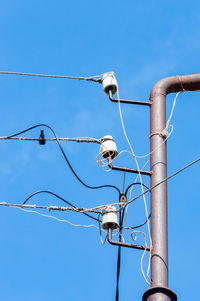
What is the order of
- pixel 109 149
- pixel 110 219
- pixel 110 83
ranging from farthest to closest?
pixel 110 83, pixel 109 149, pixel 110 219

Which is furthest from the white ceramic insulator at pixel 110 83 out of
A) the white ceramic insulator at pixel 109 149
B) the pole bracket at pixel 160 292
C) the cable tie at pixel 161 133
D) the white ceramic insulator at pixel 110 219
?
the pole bracket at pixel 160 292

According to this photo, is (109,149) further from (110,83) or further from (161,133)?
(110,83)

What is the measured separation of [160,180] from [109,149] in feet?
4.37

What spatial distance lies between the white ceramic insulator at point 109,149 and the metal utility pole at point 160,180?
2.55ft

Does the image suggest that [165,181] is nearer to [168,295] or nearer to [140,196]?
[140,196]

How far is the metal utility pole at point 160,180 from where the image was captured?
762 cm

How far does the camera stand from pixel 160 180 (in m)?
8.62

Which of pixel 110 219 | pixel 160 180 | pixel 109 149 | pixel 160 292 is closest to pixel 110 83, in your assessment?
pixel 109 149

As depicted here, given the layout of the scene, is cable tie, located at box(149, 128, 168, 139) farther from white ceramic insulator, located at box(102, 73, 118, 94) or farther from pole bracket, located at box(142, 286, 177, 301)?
pole bracket, located at box(142, 286, 177, 301)

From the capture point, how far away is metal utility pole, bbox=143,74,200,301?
7.62m

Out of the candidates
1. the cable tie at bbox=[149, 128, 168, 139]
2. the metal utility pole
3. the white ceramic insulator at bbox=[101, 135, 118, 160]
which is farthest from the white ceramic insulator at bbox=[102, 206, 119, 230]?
the cable tie at bbox=[149, 128, 168, 139]

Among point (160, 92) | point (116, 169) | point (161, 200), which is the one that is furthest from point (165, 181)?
point (160, 92)

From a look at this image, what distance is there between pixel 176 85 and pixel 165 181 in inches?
70.5

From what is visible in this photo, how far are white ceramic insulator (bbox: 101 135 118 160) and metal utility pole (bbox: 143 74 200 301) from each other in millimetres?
777
